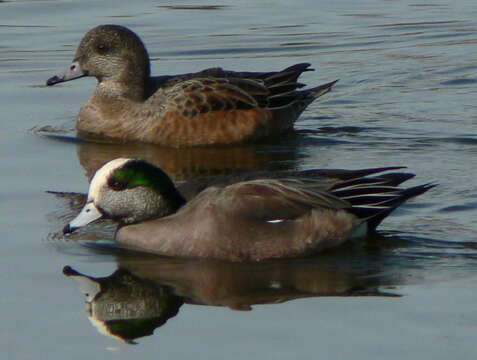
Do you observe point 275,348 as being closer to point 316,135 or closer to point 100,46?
point 316,135

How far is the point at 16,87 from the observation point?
13477 millimetres

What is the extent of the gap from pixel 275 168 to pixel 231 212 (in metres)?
2.83

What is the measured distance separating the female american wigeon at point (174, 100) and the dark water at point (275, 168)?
8.2 inches

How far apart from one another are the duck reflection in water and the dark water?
0.06 ft

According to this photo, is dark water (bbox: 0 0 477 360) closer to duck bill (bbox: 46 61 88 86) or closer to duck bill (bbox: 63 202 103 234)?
duck bill (bbox: 63 202 103 234)

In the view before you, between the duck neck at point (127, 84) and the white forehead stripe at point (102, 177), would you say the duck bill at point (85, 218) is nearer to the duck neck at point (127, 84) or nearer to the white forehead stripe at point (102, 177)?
the white forehead stripe at point (102, 177)

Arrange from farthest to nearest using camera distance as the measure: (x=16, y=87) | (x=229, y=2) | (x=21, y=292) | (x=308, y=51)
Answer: (x=229, y=2)
(x=308, y=51)
(x=16, y=87)
(x=21, y=292)

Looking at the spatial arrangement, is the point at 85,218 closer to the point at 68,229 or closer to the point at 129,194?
the point at 68,229

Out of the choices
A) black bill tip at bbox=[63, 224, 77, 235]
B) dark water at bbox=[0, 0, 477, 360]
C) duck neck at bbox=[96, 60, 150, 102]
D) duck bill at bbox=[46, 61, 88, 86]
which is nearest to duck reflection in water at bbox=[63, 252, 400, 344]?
dark water at bbox=[0, 0, 477, 360]

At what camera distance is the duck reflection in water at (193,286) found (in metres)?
7.19

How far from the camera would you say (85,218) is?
809 centimetres

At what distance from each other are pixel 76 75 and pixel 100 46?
1.14 ft

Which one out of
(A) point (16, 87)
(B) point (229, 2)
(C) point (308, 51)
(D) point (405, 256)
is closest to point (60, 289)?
(D) point (405, 256)

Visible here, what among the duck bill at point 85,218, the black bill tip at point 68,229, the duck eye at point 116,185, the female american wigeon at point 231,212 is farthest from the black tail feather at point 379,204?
the black bill tip at point 68,229
